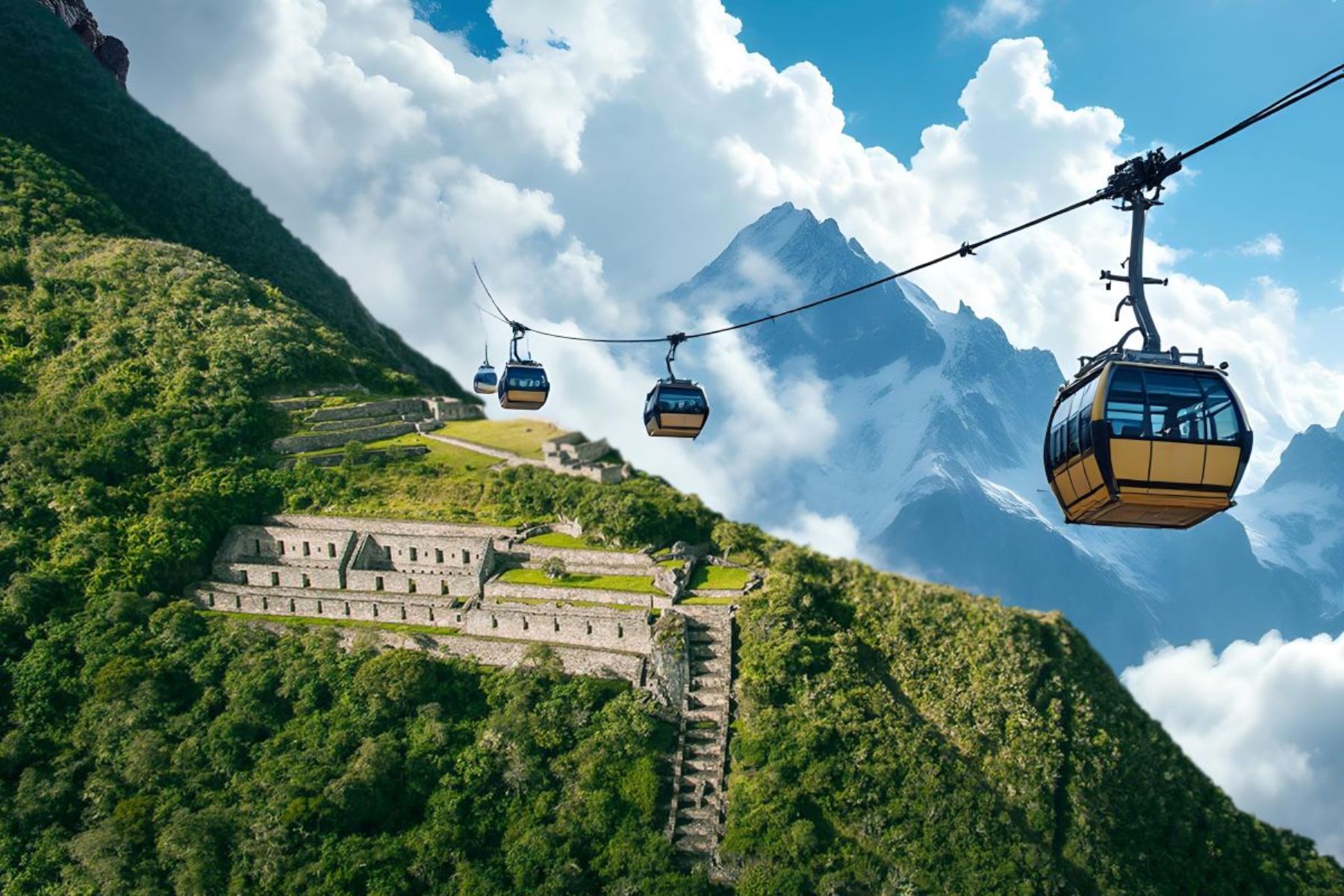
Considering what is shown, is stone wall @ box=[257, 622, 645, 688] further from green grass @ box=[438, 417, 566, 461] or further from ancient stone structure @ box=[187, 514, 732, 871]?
Answer: green grass @ box=[438, 417, 566, 461]

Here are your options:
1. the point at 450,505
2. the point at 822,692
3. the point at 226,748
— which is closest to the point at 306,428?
the point at 450,505

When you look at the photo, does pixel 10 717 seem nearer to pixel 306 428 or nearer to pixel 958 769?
pixel 306 428

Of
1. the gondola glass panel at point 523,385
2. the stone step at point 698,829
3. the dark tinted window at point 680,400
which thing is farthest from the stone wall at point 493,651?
the dark tinted window at point 680,400

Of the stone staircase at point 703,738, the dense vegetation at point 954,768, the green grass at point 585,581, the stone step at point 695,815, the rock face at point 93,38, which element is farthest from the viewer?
the rock face at point 93,38

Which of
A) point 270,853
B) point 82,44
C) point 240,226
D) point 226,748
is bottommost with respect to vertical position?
point 270,853

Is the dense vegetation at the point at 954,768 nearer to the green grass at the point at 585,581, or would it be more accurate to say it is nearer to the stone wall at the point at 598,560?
the green grass at the point at 585,581

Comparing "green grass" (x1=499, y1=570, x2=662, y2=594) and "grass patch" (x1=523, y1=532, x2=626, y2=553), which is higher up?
"grass patch" (x1=523, y1=532, x2=626, y2=553)

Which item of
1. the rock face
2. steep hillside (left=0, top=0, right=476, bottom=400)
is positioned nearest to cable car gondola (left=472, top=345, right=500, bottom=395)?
steep hillside (left=0, top=0, right=476, bottom=400)
